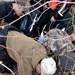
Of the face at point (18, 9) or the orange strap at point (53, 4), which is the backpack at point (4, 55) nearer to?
the face at point (18, 9)

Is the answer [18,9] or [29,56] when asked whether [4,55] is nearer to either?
[29,56]

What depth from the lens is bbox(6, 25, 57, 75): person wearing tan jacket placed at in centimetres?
175

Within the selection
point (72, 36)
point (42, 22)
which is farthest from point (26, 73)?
point (42, 22)

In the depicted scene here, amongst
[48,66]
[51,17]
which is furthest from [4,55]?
[51,17]

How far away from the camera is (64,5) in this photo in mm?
2242

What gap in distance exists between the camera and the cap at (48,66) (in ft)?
5.71

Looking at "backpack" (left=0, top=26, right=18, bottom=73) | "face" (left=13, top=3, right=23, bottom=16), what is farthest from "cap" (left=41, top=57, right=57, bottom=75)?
"face" (left=13, top=3, right=23, bottom=16)

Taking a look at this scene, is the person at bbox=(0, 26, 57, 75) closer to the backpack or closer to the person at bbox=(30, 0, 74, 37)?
the backpack

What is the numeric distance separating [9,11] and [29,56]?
641 mm

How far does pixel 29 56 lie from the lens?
1.84 metres

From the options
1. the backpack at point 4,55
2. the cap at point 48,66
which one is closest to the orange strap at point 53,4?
the backpack at point 4,55

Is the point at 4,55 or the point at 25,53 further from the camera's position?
the point at 4,55

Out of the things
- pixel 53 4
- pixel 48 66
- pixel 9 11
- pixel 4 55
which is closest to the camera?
pixel 48 66

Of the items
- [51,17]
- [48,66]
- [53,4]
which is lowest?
[48,66]
